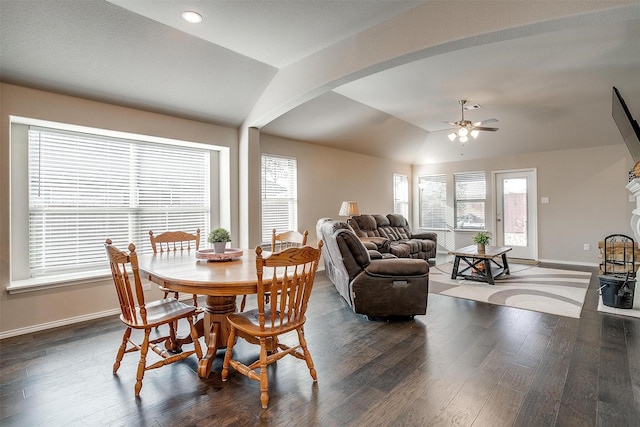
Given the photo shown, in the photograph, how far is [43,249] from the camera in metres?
3.50

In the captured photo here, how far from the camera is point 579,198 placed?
6.68 meters

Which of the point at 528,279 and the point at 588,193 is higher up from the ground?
the point at 588,193

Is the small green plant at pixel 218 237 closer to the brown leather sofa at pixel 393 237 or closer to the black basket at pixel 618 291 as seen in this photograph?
the brown leather sofa at pixel 393 237

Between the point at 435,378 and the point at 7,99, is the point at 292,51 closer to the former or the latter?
the point at 7,99

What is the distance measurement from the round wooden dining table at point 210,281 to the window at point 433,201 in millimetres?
6966

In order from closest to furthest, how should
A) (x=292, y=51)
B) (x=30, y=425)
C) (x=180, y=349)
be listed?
1. (x=30, y=425)
2. (x=180, y=349)
3. (x=292, y=51)

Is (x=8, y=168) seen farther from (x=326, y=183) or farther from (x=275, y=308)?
(x=326, y=183)

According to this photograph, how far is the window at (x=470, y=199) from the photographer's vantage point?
26.3ft

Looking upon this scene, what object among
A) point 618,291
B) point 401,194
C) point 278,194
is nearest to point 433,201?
point 401,194

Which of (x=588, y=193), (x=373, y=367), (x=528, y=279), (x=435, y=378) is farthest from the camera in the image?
(x=588, y=193)

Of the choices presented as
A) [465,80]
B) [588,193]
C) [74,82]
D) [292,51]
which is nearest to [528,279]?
[588,193]

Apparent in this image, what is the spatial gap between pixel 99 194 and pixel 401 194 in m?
7.00

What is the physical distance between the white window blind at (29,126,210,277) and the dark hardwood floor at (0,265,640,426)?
A: 0.92 meters

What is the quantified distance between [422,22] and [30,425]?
3.79 m
